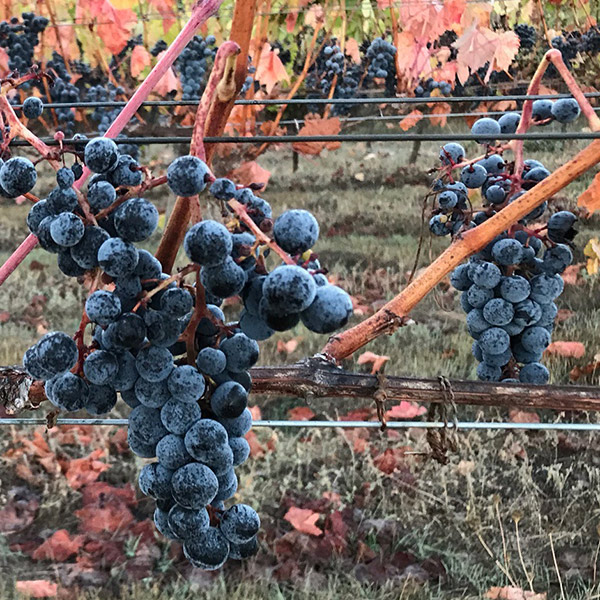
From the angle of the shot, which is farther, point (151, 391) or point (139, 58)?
point (139, 58)

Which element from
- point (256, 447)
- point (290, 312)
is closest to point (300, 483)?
point (256, 447)

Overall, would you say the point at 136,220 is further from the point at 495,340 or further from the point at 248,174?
the point at 248,174

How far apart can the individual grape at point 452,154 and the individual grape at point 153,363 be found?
2.16ft

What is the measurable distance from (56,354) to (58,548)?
151cm

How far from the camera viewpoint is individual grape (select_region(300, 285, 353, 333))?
63cm

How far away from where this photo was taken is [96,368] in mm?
776

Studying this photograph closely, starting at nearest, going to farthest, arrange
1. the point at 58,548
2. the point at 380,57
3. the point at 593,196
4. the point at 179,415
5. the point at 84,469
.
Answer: the point at 179,415, the point at 593,196, the point at 58,548, the point at 84,469, the point at 380,57

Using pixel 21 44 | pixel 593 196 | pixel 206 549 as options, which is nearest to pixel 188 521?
pixel 206 549

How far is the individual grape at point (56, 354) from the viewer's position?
0.75 meters

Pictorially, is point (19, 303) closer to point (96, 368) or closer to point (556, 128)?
point (96, 368)

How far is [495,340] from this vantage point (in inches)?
54.8

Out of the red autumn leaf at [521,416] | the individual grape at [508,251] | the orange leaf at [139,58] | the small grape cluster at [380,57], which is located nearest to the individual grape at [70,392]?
the individual grape at [508,251]

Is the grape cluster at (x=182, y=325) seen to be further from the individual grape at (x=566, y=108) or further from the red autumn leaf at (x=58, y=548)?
the red autumn leaf at (x=58, y=548)

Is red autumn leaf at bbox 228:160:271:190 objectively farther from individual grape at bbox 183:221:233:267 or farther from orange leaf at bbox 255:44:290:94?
individual grape at bbox 183:221:233:267
